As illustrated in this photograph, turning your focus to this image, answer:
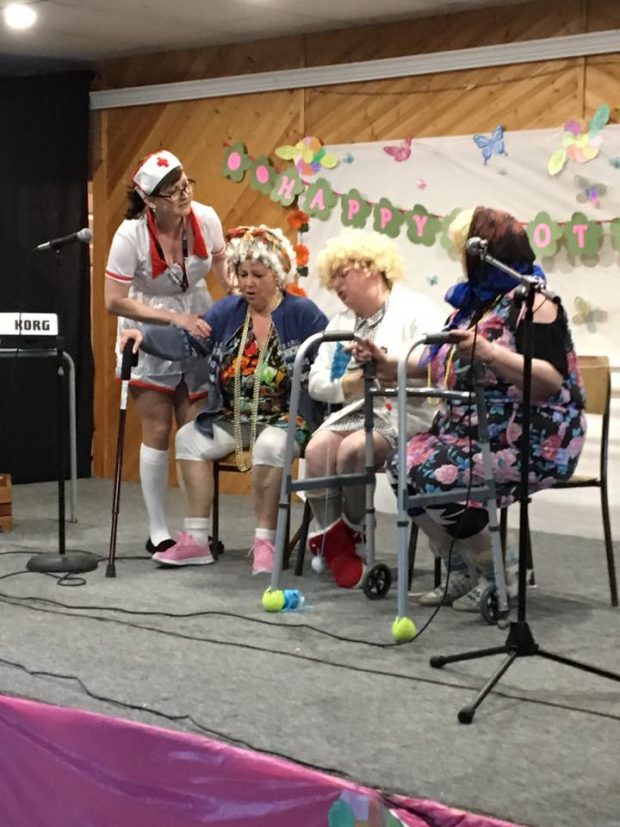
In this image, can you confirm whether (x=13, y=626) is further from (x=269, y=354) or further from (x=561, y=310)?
(x=561, y=310)

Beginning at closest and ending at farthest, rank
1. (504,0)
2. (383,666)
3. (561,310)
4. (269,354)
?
(383,666) → (561,310) → (269,354) → (504,0)

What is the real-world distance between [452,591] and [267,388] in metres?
0.93

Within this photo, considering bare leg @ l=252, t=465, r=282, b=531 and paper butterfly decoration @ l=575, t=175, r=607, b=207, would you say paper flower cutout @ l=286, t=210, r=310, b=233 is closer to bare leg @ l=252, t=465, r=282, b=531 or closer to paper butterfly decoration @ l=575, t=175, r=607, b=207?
paper butterfly decoration @ l=575, t=175, r=607, b=207

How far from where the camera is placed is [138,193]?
4301 millimetres

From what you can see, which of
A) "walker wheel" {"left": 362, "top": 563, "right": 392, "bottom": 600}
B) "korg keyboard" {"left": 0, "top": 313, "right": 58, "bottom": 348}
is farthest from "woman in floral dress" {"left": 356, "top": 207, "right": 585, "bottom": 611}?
"korg keyboard" {"left": 0, "top": 313, "right": 58, "bottom": 348}

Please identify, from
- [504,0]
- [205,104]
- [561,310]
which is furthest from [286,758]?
[205,104]

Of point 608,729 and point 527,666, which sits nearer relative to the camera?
point 608,729

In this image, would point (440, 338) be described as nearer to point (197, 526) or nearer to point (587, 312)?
point (197, 526)

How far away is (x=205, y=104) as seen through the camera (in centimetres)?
612

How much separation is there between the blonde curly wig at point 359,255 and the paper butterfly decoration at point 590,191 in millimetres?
1467

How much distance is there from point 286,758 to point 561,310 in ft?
4.68

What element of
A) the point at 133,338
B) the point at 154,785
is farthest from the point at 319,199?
the point at 154,785

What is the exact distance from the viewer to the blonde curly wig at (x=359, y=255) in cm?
374

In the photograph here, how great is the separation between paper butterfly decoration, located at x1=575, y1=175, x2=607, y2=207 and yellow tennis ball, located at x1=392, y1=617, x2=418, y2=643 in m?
2.43
